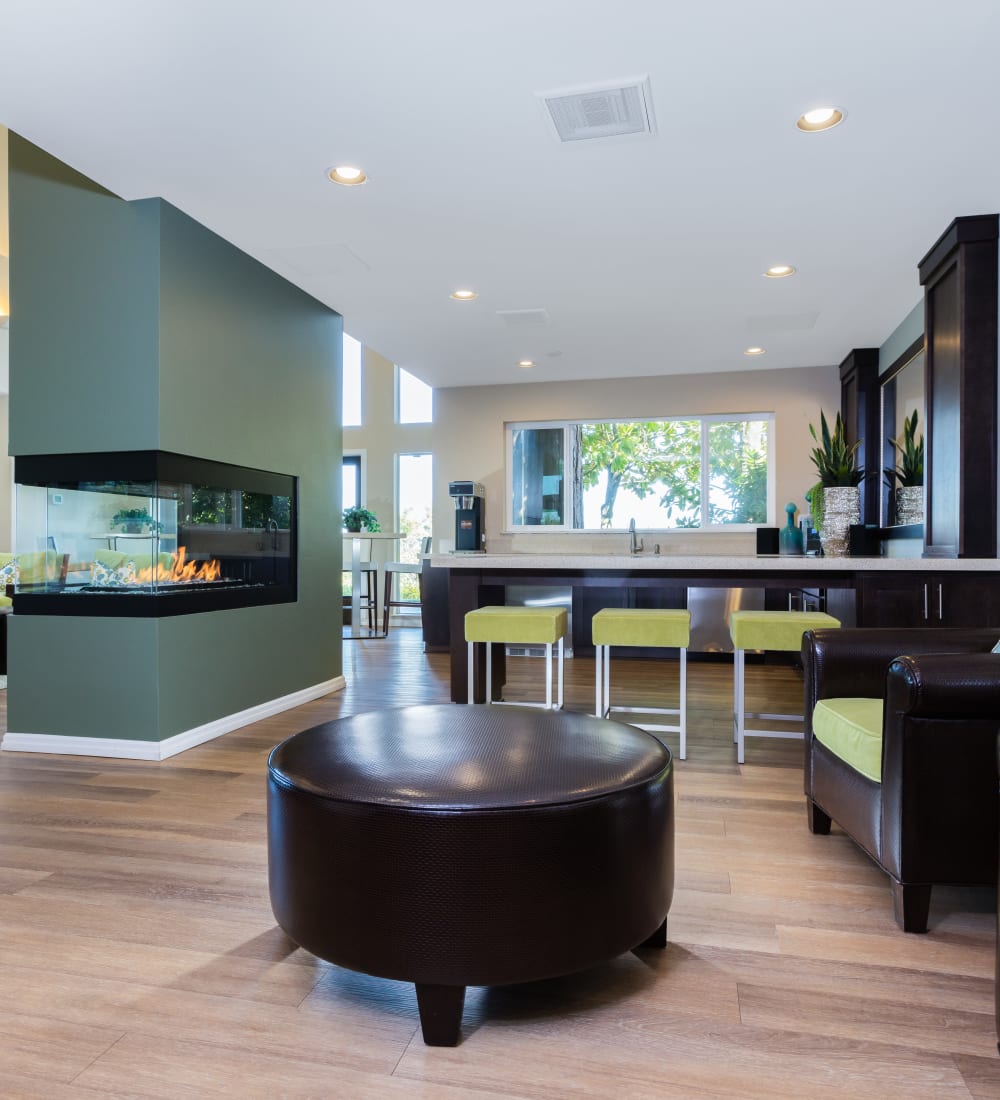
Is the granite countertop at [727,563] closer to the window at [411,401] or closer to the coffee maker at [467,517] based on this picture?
the coffee maker at [467,517]

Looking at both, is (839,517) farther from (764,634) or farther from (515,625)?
(515,625)

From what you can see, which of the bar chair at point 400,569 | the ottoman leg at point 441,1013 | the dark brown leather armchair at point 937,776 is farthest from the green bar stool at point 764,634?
the bar chair at point 400,569

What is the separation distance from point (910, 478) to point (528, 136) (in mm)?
3267

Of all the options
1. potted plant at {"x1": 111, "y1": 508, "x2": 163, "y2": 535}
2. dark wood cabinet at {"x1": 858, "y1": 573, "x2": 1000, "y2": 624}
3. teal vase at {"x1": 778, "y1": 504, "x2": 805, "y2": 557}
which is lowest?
dark wood cabinet at {"x1": 858, "y1": 573, "x2": 1000, "y2": 624}

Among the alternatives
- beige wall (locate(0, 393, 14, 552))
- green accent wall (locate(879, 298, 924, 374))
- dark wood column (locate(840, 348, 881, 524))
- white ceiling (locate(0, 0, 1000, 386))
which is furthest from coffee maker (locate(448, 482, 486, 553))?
beige wall (locate(0, 393, 14, 552))

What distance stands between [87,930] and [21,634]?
2089mm

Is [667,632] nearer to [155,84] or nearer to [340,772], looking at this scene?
[340,772]

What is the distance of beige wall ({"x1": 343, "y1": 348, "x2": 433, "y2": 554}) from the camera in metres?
9.45

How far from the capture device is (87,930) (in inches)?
75.6

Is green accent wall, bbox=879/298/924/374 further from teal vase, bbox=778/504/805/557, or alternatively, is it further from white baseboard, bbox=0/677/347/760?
white baseboard, bbox=0/677/347/760

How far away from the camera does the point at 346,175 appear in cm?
323

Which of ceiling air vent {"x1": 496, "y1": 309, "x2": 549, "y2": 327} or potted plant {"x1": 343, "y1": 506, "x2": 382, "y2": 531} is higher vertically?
ceiling air vent {"x1": 496, "y1": 309, "x2": 549, "y2": 327}

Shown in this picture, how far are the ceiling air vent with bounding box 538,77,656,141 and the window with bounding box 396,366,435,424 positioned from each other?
6609 mm

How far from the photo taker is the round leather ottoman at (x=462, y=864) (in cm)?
146
